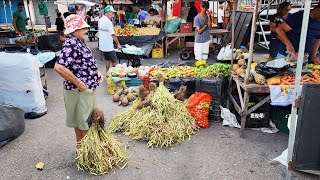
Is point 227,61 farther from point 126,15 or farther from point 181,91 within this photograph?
point 126,15

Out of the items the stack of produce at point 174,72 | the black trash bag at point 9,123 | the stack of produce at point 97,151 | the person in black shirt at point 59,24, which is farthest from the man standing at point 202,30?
the person in black shirt at point 59,24

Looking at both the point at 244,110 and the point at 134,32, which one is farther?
the point at 134,32

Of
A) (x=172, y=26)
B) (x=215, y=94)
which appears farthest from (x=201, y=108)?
(x=172, y=26)

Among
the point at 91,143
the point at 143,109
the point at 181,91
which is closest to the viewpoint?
the point at 91,143

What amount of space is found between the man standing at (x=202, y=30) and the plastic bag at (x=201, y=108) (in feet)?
12.2

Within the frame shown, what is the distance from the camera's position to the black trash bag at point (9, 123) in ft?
14.9

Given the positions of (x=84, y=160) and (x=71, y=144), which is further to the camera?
(x=71, y=144)

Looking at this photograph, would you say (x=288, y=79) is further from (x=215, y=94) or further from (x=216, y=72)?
(x=216, y=72)

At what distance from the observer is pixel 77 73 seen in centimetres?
353

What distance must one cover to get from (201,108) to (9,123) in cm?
335

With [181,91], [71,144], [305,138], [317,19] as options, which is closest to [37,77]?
[71,144]

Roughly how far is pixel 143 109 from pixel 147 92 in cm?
41

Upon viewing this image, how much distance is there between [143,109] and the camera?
492 centimetres

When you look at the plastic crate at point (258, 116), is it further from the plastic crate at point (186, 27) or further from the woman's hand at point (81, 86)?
the plastic crate at point (186, 27)
